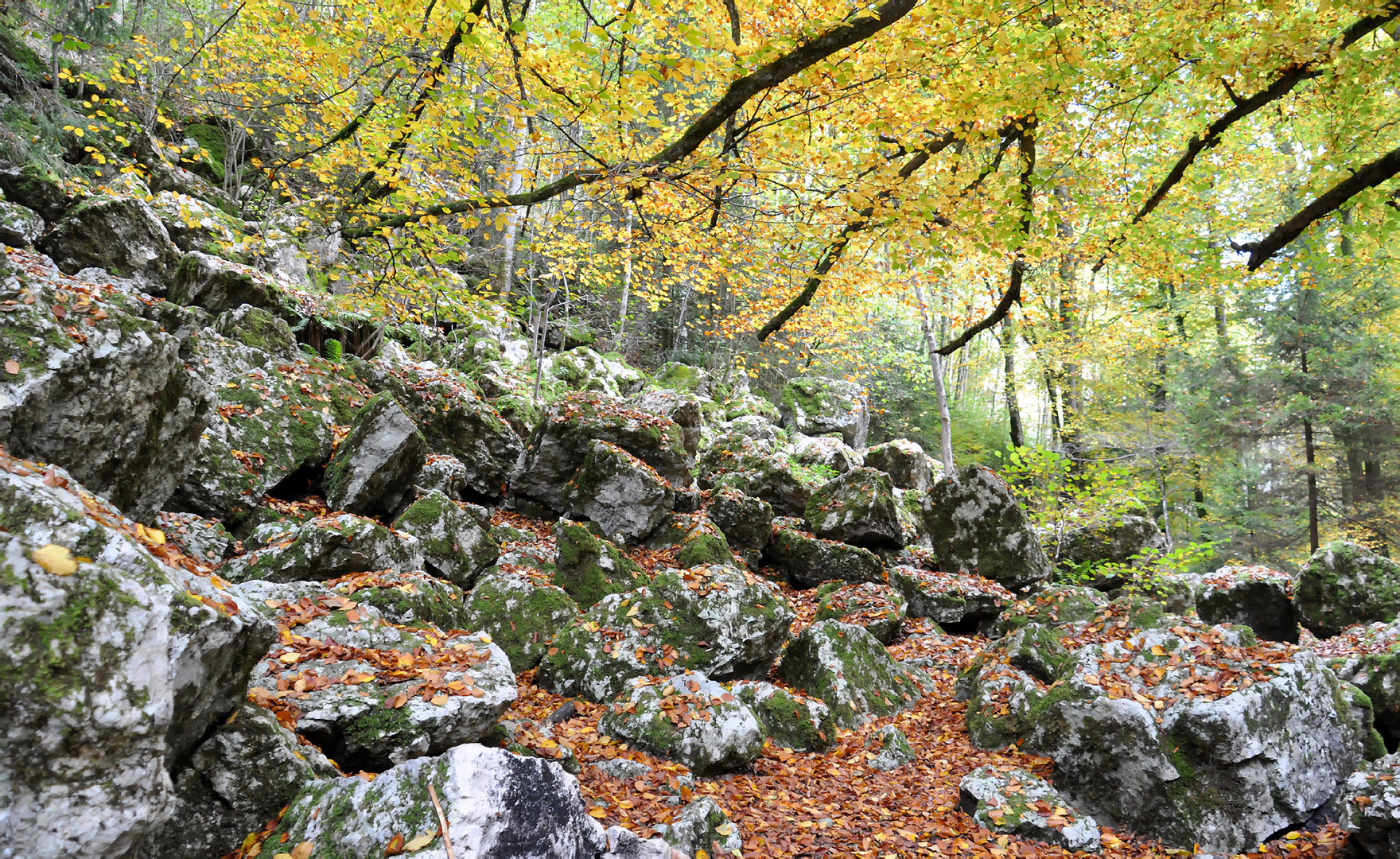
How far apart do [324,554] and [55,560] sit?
4.01 meters

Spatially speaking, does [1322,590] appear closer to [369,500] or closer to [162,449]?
[369,500]

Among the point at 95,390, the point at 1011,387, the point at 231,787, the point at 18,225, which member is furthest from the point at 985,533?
the point at 18,225

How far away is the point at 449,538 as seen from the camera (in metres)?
7.45

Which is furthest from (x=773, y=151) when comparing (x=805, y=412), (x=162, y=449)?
(x=805, y=412)

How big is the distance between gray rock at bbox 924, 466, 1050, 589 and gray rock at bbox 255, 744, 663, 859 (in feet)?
32.1

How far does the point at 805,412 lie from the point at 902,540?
43.2 ft

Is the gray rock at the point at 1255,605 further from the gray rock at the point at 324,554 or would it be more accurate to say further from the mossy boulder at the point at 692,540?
the gray rock at the point at 324,554

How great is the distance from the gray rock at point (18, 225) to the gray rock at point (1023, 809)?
12.8m

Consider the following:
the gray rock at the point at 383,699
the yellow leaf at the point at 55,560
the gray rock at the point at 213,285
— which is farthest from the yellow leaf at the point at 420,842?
the gray rock at the point at 213,285

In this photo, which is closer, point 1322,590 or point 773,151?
point 773,151

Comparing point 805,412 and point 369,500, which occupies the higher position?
point 805,412

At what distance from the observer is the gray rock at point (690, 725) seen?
16.7 ft

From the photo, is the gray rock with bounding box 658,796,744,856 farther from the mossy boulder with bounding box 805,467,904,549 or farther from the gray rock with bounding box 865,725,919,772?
the mossy boulder with bounding box 805,467,904,549

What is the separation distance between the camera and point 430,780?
8.88 feet
